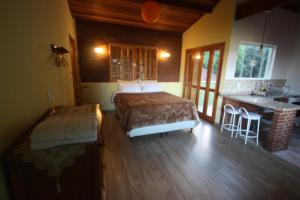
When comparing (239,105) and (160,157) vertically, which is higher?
(239,105)

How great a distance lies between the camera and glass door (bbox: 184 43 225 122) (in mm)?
4000

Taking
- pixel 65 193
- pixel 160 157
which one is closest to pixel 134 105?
pixel 160 157

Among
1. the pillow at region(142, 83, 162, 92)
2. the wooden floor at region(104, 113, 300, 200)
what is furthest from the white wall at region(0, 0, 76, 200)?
the pillow at region(142, 83, 162, 92)

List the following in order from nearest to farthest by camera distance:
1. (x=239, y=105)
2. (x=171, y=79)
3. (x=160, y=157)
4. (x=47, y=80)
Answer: (x=47, y=80)
(x=160, y=157)
(x=239, y=105)
(x=171, y=79)

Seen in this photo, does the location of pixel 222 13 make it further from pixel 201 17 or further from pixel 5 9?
pixel 5 9

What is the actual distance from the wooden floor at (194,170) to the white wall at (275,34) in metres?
1.98

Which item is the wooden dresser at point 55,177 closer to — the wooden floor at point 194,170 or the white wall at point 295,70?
the wooden floor at point 194,170

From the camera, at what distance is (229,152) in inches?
110

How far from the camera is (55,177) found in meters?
1.13

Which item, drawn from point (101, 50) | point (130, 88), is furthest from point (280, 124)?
point (101, 50)

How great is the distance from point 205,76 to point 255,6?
192cm

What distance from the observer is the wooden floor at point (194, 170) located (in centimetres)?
186

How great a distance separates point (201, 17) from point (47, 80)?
449 cm

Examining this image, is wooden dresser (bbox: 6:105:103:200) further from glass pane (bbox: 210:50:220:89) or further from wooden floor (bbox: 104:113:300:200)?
glass pane (bbox: 210:50:220:89)
